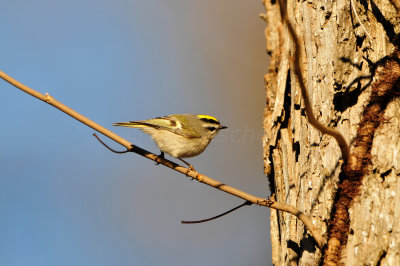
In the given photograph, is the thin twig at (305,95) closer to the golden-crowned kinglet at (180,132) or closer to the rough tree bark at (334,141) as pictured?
the rough tree bark at (334,141)

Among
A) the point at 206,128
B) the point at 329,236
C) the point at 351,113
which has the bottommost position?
the point at 329,236

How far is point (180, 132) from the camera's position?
3.75 m

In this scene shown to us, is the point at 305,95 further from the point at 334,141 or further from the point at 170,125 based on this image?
the point at 170,125

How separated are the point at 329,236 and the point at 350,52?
3.06 feet

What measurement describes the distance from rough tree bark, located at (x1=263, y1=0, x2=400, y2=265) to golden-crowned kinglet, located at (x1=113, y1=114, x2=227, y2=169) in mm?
1037

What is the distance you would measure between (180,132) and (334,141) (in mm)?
1881

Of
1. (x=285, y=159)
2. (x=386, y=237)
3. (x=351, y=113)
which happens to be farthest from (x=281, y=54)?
(x=386, y=237)

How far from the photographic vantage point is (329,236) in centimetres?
190

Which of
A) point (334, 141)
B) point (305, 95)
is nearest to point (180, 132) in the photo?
point (334, 141)

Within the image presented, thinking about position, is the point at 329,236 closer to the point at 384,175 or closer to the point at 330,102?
the point at 384,175

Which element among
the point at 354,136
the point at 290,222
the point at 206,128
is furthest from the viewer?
the point at 206,128

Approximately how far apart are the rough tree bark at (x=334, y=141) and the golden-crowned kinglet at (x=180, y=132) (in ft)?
3.40

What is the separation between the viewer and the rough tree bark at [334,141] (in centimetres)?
177

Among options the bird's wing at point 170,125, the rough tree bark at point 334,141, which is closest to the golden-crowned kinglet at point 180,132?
the bird's wing at point 170,125
